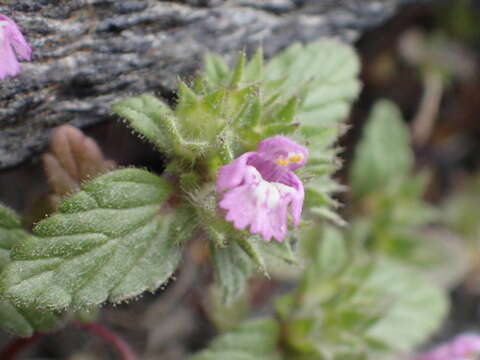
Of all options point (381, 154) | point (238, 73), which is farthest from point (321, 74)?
point (381, 154)

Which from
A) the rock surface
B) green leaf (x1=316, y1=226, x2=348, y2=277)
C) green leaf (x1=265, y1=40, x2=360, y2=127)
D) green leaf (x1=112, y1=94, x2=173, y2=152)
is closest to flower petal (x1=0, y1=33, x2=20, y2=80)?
the rock surface

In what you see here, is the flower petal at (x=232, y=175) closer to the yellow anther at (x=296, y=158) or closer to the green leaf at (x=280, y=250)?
the yellow anther at (x=296, y=158)

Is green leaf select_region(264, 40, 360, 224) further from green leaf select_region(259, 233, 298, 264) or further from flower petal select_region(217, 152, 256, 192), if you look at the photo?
flower petal select_region(217, 152, 256, 192)

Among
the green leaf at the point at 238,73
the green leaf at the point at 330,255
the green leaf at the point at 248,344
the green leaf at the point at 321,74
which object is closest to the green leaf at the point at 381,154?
the green leaf at the point at 330,255

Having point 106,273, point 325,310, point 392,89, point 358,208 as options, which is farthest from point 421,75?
point 106,273

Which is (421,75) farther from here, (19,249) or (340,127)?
(19,249)
